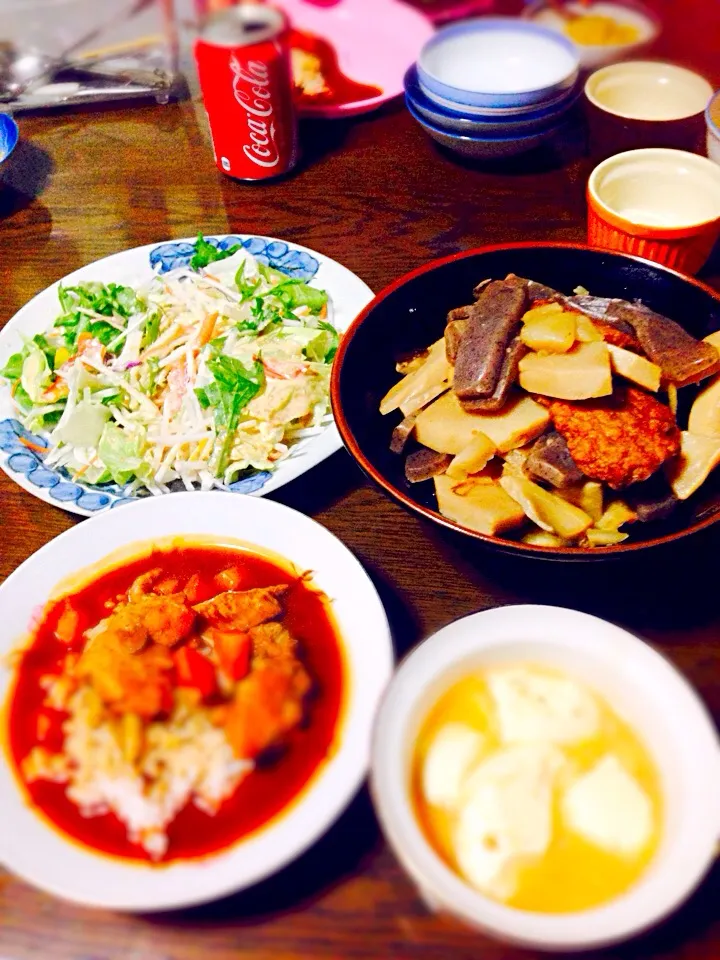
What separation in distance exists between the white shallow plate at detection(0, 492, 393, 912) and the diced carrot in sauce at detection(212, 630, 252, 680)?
172 millimetres

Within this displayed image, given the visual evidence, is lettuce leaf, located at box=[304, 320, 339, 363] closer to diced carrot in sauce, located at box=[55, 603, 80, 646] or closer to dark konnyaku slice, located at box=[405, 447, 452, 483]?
dark konnyaku slice, located at box=[405, 447, 452, 483]

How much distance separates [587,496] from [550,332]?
33 cm

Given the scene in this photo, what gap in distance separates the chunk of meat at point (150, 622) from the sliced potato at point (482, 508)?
1.76 ft

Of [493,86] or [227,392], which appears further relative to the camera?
[493,86]

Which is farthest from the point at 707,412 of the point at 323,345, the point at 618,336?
the point at 323,345

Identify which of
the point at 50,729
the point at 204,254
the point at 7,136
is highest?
the point at 7,136

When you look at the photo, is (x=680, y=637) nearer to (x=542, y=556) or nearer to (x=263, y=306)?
(x=542, y=556)

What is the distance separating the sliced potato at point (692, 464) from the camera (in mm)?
1413

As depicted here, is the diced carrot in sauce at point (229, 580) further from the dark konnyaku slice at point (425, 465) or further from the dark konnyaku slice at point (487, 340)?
the dark konnyaku slice at point (487, 340)

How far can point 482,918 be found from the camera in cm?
92

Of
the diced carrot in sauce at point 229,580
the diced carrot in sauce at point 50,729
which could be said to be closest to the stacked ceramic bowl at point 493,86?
the diced carrot in sauce at point 229,580

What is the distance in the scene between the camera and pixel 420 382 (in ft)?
5.23

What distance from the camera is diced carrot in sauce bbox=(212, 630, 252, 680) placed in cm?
123

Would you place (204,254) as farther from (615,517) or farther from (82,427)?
(615,517)
